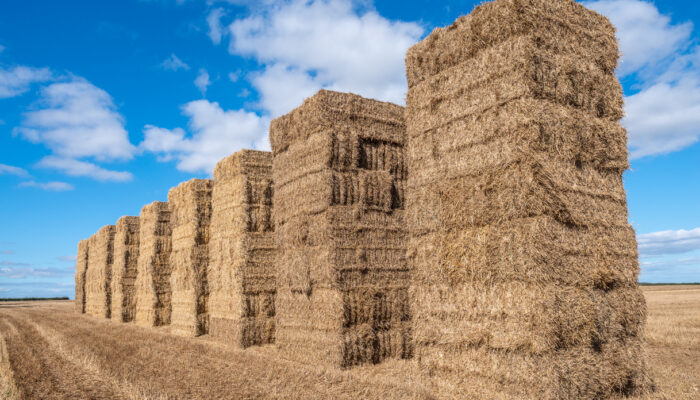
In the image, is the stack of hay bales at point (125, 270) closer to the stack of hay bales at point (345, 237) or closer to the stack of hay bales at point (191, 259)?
the stack of hay bales at point (191, 259)

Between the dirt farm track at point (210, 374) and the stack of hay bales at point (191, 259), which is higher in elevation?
the stack of hay bales at point (191, 259)

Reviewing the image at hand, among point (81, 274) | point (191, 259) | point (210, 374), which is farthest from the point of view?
point (81, 274)

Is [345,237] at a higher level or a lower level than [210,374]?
higher

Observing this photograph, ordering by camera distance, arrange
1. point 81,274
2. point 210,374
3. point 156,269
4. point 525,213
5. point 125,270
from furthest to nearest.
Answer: point 81,274
point 125,270
point 156,269
point 210,374
point 525,213

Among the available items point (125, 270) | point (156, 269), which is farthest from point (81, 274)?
point (156, 269)

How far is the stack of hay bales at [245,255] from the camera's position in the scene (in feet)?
39.7

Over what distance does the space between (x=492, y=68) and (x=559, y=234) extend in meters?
2.41

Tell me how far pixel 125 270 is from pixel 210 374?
53.1ft

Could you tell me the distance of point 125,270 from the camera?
73.5ft

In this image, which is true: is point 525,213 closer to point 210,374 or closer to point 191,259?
point 210,374

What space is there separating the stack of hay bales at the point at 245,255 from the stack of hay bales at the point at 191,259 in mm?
1000

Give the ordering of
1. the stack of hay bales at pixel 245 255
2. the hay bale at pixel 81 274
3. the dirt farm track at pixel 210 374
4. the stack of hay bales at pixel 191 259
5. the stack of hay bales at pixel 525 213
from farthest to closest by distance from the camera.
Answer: the hay bale at pixel 81 274 → the stack of hay bales at pixel 191 259 → the stack of hay bales at pixel 245 255 → the dirt farm track at pixel 210 374 → the stack of hay bales at pixel 525 213

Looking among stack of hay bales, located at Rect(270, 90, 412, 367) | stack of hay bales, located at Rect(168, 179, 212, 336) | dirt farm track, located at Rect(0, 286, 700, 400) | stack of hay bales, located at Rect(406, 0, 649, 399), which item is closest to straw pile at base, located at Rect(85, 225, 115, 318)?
stack of hay bales, located at Rect(168, 179, 212, 336)

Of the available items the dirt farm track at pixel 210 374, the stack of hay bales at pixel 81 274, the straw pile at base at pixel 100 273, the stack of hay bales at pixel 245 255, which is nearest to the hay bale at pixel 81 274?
the stack of hay bales at pixel 81 274
